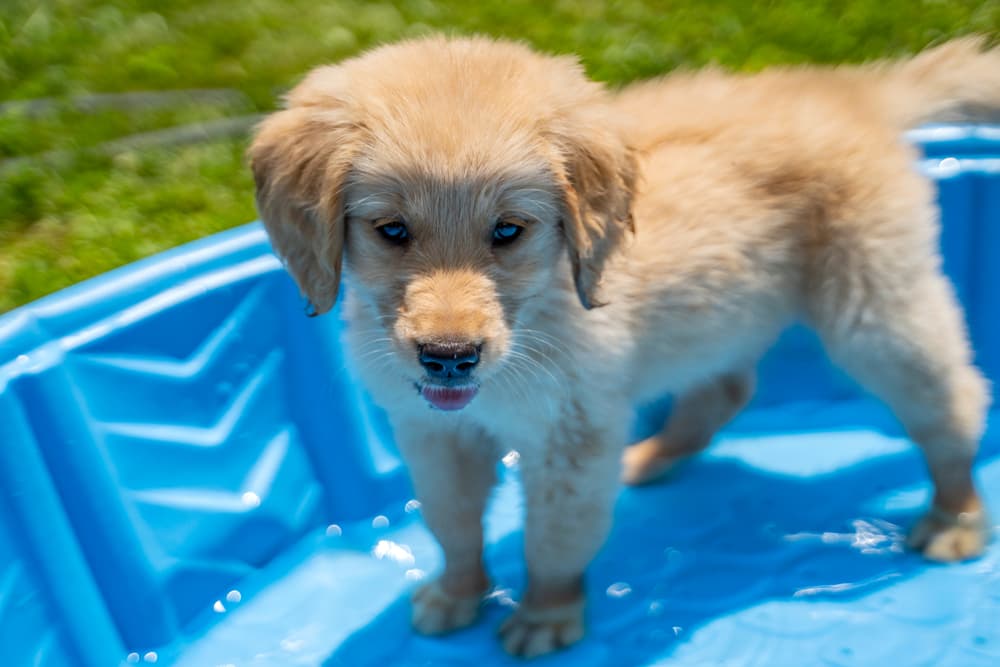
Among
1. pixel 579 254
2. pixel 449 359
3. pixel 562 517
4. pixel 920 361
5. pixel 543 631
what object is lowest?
pixel 543 631

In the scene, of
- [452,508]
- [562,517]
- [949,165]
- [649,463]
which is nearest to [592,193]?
[562,517]

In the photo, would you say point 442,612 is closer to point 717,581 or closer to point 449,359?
point 717,581

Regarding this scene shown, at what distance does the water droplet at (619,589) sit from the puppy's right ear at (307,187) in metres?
1.28

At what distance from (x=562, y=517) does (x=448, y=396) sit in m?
0.51

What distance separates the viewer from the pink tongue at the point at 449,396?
7.51 ft

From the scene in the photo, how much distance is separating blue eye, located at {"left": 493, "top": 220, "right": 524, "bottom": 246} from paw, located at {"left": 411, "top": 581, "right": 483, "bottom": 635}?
1.17 m

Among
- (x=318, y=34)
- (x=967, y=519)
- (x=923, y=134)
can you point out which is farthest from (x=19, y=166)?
(x=967, y=519)

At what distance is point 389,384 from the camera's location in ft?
8.44

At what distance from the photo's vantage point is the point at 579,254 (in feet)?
7.50

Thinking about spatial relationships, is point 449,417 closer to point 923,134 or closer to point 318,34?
point 923,134

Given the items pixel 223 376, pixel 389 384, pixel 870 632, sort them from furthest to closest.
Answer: pixel 223 376 < pixel 870 632 < pixel 389 384

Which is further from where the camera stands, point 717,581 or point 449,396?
point 717,581

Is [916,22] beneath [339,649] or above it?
above

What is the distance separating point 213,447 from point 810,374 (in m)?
1.89
